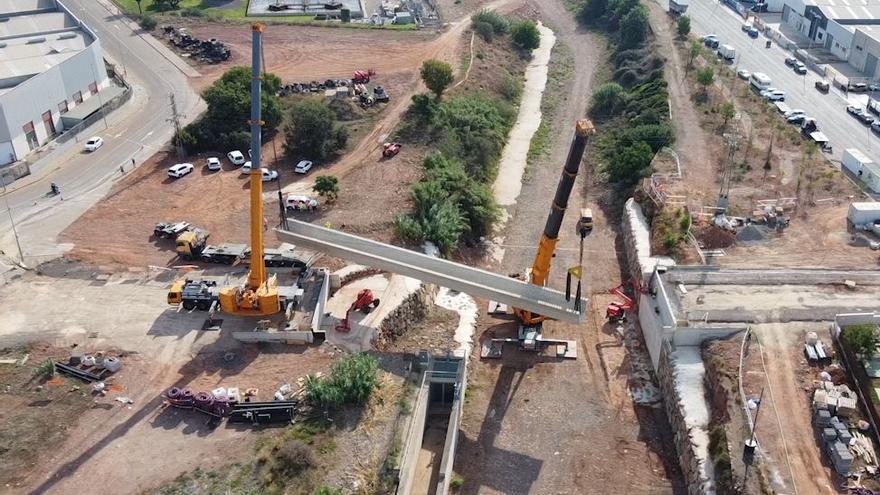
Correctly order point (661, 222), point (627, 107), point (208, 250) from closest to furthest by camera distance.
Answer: point (208, 250) → point (661, 222) → point (627, 107)

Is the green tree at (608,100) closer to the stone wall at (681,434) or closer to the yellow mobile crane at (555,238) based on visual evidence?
the yellow mobile crane at (555,238)

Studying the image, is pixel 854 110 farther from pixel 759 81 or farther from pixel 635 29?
pixel 635 29

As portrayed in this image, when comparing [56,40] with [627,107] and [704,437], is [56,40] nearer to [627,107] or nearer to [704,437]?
[627,107]

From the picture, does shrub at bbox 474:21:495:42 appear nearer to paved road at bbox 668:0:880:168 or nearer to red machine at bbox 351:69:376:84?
red machine at bbox 351:69:376:84

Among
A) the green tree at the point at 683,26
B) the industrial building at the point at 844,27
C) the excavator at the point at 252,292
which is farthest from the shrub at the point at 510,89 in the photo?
the excavator at the point at 252,292

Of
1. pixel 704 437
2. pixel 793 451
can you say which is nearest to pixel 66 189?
pixel 704 437

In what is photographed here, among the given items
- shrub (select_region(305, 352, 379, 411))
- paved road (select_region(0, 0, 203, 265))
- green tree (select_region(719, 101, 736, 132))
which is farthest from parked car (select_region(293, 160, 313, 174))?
green tree (select_region(719, 101, 736, 132))
